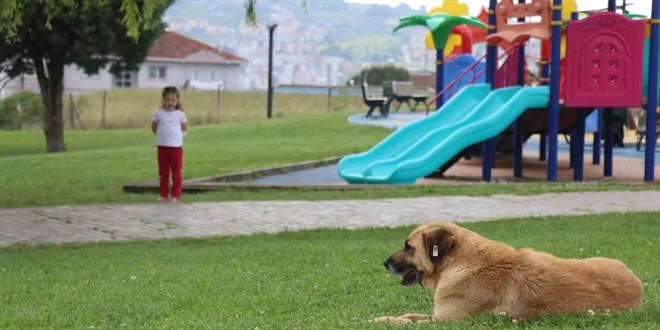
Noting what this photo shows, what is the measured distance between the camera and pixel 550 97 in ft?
57.6

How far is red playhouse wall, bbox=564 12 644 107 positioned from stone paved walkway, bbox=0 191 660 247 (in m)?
2.96

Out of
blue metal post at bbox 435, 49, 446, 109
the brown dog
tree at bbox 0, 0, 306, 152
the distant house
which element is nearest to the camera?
the brown dog

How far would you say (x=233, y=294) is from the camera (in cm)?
755

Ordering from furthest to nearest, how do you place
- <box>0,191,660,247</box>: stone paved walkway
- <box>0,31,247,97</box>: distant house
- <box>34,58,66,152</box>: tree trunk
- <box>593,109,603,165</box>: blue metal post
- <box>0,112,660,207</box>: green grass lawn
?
<box>0,31,247,97</box>: distant house → <box>34,58,66,152</box>: tree trunk → <box>593,109,603,165</box>: blue metal post → <box>0,112,660,207</box>: green grass lawn → <box>0,191,660,247</box>: stone paved walkway

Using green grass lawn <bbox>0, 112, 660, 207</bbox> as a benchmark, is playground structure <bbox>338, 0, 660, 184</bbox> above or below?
above

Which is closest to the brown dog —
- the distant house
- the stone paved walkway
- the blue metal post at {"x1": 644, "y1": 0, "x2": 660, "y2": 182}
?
the stone paved walkway

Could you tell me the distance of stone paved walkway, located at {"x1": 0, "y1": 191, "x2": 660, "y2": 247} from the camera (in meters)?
12.0

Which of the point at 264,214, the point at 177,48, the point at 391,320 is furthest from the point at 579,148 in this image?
the point at 177,48

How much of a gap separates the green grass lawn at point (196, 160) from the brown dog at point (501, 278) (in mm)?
9007

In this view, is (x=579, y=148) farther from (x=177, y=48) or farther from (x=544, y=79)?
(x=177, y=48)

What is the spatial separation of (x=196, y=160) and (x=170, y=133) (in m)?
8.16

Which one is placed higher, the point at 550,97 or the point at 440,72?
the point at 440,72

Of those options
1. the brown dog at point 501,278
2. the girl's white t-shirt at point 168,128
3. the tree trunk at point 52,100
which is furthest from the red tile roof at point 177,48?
the brown dog at point 501,278

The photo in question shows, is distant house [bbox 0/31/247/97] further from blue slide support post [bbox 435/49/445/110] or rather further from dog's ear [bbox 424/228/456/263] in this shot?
dog's ear [bbox 424/228/456/263]
